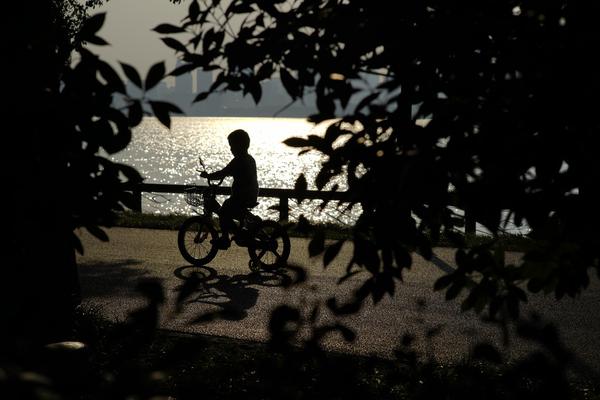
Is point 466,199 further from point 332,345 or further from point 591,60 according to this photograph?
point 332,345

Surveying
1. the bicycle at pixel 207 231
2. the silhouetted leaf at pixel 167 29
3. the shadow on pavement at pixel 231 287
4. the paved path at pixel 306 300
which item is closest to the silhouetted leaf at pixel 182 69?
the silhouetted leaf at pixel 167 29

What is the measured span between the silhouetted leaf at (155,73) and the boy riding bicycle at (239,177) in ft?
22.7

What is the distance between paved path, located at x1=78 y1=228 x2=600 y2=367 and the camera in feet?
23.9

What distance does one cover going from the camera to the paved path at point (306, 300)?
7.28 m

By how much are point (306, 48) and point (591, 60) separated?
1.23 m

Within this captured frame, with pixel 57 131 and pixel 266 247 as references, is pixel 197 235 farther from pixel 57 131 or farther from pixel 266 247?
pixel 57 131

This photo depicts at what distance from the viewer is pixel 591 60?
2594mm

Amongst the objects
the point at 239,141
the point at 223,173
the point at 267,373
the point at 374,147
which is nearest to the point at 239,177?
the point at 223,173

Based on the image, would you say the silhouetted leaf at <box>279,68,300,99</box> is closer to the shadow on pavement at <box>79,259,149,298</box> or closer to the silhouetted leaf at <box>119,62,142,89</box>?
the silhouetted leaf at <box>119,62,142,89</box>

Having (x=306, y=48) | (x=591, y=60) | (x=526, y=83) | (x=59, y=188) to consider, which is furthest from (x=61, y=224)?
(x=591, y=60)

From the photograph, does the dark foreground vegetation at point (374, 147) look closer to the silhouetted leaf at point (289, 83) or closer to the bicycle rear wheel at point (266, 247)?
the silhouetted leaf at point (289, 83)

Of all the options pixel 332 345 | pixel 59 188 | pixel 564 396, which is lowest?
pixel 332 345

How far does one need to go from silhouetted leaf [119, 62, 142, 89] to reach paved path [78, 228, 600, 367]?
9.00ft

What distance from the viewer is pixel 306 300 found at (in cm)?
548
